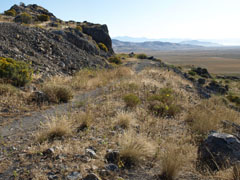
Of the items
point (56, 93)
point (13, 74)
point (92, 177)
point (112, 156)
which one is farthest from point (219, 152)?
point (13, 74)

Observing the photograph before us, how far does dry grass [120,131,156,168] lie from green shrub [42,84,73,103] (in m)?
4.32

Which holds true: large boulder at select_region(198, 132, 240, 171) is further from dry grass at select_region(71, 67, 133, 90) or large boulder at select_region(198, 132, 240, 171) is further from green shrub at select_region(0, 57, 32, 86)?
dry grass at select_region(71, 67, 133, 90)

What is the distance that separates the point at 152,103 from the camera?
759cm

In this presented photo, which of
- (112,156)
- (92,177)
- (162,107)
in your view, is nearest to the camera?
(92,177)

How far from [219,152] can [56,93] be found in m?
6.04

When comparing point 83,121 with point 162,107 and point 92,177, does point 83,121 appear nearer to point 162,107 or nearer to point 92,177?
point 92,177

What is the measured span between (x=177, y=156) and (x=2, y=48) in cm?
1096

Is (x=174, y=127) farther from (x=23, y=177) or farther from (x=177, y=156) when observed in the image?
(x=23, y=177)

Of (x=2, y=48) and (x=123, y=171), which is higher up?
(x=2, y=48)

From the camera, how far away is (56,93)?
7.78 metres

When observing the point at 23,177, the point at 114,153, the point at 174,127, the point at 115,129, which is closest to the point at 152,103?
the point at 174,127

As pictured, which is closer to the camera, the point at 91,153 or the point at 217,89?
the point at 91,153

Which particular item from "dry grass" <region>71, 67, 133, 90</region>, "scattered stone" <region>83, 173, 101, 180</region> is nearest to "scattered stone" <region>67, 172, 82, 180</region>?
"scattered stone" <region>83, 173, 101, 180</region>

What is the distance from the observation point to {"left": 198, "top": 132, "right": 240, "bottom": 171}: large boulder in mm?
3734
